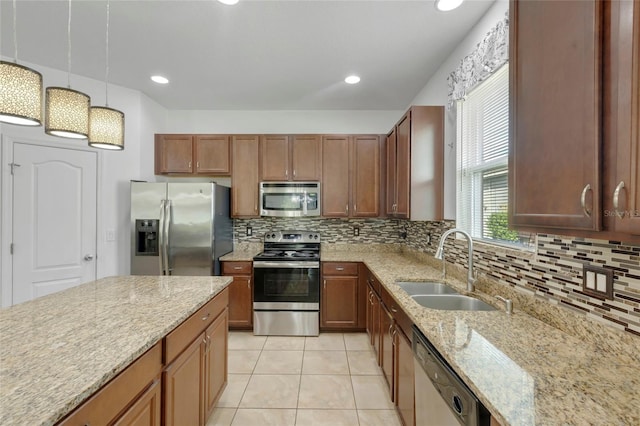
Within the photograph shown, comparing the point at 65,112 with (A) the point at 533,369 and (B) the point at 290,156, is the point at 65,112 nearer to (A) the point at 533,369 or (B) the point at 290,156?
(A) the point at 533,369

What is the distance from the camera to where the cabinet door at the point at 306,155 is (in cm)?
341

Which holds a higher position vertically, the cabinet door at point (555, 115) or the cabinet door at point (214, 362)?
the cabinet door at point (555, 115)

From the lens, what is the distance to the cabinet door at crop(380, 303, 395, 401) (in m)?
1.91

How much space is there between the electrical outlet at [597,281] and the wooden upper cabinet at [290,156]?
2.64 m

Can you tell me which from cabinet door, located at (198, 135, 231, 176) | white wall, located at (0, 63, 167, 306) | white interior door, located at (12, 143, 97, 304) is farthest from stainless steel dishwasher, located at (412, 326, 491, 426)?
white interior door, located at (12, 143, 97, 304)

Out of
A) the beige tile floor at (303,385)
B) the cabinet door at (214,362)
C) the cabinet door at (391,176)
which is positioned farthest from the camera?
the cabinet door at (391,176)

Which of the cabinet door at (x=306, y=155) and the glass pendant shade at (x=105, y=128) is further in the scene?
the cabinet door at (x=306, y=155)

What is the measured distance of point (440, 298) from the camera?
191 cm

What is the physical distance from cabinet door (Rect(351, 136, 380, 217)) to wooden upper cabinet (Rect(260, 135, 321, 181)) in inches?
18.5

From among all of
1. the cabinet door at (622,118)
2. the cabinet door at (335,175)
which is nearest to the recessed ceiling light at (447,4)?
the cabinet door at (622,118)

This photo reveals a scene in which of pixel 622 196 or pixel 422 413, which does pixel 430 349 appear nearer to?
pixel 422 413

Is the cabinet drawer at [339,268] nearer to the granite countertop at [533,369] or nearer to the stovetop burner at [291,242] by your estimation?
the stovetop burner at [291,242]

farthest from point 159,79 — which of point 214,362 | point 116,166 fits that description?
point 214,362

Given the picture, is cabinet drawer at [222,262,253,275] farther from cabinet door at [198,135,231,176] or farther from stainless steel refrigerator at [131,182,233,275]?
cabinet door at [198,135,231,176]
